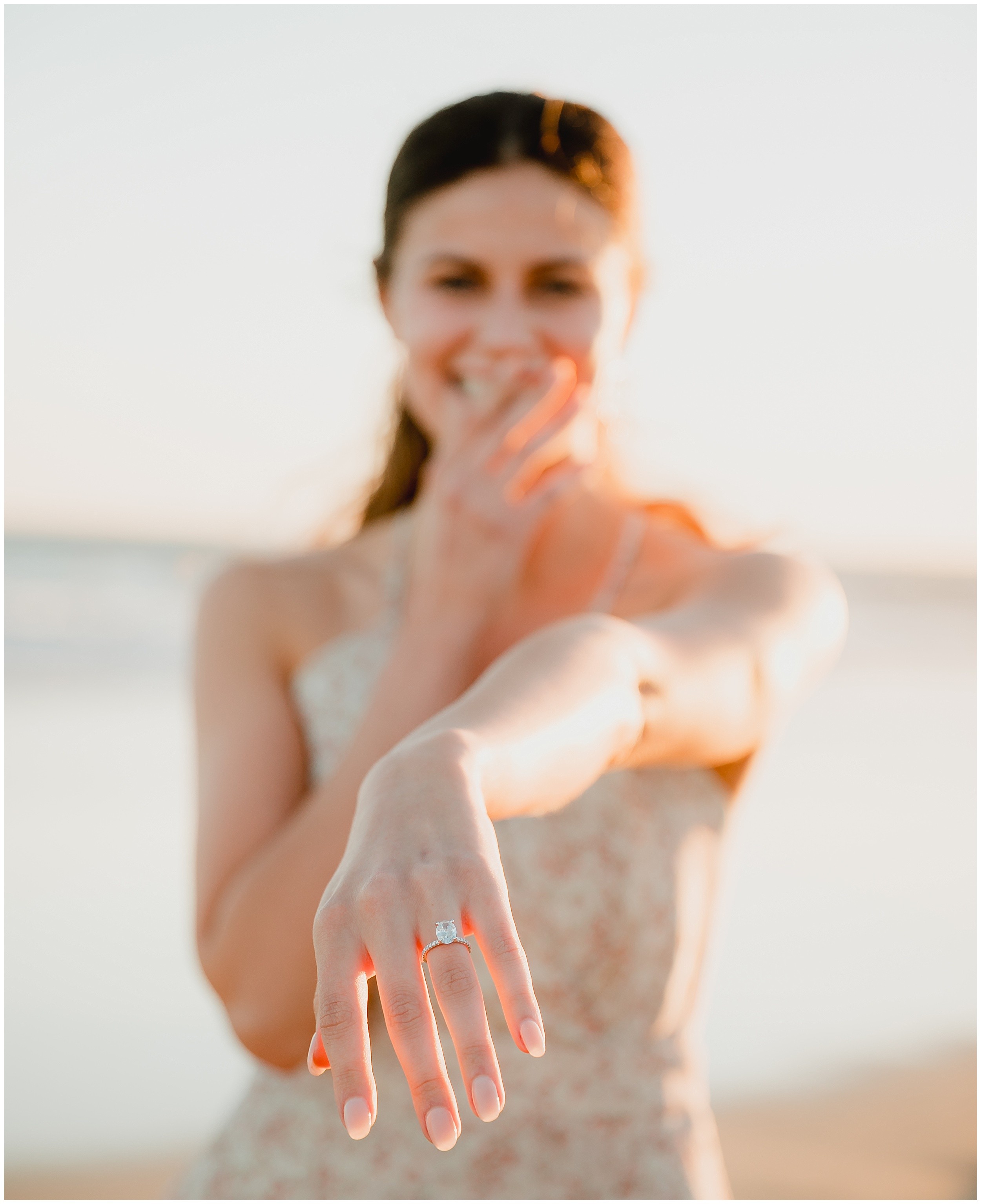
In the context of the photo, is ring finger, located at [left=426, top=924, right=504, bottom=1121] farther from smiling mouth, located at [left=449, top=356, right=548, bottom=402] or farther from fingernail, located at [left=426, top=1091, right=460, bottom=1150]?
smiling mouth, located at [left=449, top=356, right=548, bottom=402]

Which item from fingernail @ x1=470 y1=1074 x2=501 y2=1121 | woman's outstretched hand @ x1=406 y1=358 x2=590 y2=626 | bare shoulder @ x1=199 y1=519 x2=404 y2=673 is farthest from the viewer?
bare shoulder @ x1=199 y1=519 x2=404 y2=673

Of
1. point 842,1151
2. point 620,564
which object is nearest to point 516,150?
point 620,564

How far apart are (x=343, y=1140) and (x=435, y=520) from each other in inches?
40.3

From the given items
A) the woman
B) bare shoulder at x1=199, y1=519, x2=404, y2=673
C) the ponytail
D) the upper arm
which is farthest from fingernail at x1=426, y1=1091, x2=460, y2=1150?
the ponytail

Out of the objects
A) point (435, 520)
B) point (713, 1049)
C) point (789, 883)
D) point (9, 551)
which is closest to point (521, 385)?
point (435, 520)

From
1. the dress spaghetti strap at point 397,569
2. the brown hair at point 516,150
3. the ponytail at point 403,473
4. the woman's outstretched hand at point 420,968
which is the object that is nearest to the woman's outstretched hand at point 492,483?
the dress spaghetti strap at point 397,569

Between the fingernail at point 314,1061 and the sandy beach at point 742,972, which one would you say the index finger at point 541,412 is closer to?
the sandy beach at point 742,972

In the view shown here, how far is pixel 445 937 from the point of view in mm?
689

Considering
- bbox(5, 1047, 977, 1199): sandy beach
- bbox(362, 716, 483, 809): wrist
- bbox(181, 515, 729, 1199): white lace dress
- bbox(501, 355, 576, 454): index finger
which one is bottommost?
bbox(5, 1047, 977, 1199): sandy beach

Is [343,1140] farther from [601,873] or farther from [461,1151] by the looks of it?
[601,873]

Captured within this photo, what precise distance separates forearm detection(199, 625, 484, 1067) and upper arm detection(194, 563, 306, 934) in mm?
52

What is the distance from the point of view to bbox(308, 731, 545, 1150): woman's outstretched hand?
67 centimetres

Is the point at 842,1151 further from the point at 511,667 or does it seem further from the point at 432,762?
the point at 432,762

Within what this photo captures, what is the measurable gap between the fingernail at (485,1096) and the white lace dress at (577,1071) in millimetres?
968
